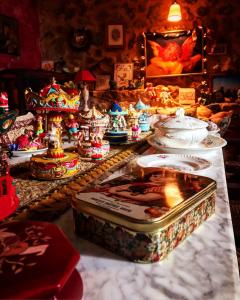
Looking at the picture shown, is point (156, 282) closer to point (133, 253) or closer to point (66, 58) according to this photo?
point (133, 253)

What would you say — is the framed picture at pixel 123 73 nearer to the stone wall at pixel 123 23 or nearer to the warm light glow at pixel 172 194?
the stone wall at pixel 123 23

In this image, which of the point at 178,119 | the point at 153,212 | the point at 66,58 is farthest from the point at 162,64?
the point at 153,212

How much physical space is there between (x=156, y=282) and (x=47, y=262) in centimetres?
16

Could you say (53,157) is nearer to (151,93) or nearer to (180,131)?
(180,131)

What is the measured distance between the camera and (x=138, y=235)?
1.52ft

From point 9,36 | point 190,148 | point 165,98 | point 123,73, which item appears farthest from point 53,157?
point 123,73

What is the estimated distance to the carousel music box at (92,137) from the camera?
1203 mm

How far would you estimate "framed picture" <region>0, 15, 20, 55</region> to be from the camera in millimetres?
4670

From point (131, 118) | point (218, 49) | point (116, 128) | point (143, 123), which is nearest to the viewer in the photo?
point (116, 128)

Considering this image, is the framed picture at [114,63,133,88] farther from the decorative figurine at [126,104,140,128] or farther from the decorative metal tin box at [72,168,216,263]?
the decorative metal tin box at [72,168,216,263]

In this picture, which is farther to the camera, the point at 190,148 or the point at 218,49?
the point at 218,49

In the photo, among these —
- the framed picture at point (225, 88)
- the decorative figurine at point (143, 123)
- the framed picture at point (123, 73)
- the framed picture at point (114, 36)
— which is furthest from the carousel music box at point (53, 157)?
the framed picture at point (114, 36)

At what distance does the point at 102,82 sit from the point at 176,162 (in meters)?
5.06

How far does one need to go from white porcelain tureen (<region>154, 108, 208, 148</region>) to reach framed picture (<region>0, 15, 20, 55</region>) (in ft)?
14.0
